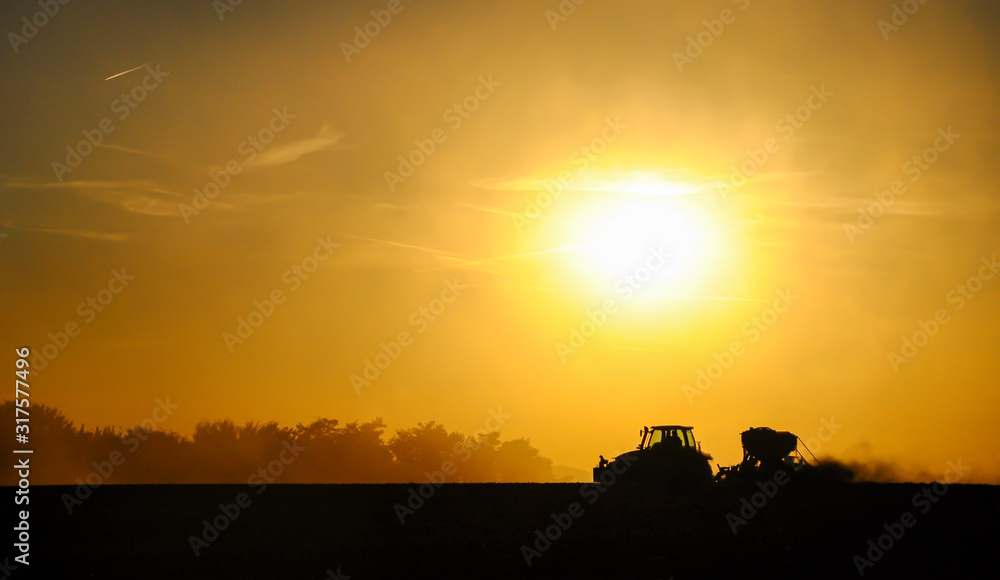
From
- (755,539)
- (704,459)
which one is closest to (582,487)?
(704,459)

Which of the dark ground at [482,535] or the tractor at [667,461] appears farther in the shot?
the tractor at [667,461]

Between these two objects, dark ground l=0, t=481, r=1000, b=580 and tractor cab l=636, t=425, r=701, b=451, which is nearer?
dark ground l=0, t=481, r=1000, b=580

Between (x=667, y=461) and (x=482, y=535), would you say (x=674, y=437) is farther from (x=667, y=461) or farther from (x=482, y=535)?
(x=482, y=535)

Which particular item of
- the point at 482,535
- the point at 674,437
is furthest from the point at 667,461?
the point at 482,535

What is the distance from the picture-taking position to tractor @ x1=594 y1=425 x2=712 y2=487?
34.7 meters

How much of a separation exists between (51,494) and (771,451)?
91.0 ft

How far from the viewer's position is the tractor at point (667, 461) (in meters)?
34.7

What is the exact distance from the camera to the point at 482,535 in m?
22.6

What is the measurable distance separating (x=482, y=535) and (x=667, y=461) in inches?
561

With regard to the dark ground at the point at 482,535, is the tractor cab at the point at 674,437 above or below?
above

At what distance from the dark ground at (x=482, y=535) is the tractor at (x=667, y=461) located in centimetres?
461

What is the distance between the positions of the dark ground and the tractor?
4.61m

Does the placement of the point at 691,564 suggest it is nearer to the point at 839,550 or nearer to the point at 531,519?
the point at 839,550

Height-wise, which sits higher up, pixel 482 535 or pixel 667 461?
pixel 667 461
